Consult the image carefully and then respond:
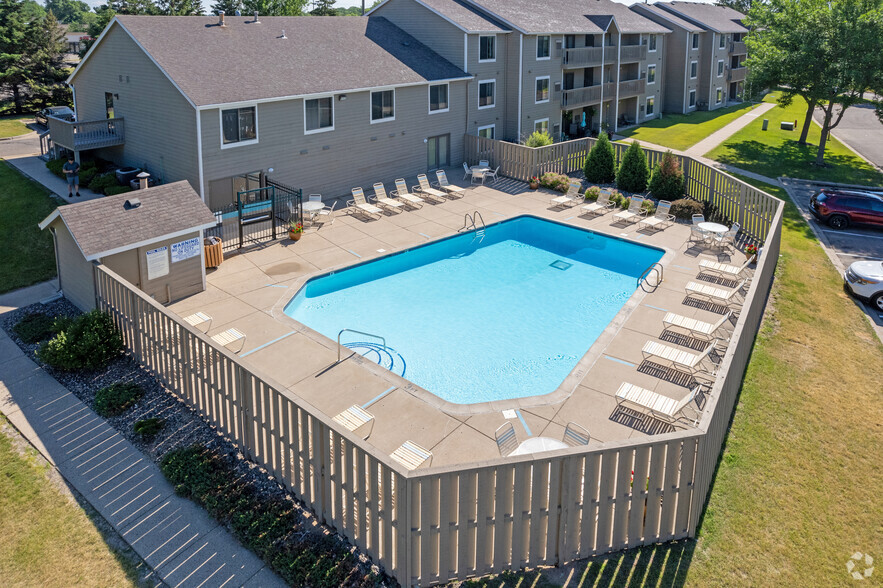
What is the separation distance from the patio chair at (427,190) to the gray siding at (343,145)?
64.7 inches

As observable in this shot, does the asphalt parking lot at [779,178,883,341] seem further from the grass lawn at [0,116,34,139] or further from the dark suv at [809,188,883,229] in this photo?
the grass lawn at [0,116,34,139]

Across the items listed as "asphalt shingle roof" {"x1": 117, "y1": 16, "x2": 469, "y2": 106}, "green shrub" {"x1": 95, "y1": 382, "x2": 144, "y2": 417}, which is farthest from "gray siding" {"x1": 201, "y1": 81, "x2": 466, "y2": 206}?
"green shrub" {"x1": 95, "y1": 382, "x2": 144, "y2": 417}

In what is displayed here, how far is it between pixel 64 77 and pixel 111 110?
942 inches

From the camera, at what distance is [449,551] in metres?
8.26

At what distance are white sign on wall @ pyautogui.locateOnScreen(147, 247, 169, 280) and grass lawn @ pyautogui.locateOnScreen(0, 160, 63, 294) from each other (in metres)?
4.71

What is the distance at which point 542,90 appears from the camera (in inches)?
1578

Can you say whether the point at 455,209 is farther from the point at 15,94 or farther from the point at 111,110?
the point at 15,94

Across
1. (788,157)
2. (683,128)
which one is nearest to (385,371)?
(788,157)

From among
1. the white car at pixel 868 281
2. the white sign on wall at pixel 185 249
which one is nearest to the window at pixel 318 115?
the white sign on wall at pixel 185 249

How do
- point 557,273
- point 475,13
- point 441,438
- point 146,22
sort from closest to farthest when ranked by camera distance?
point 441,438
point 557,273
point 146,22
point 475,13

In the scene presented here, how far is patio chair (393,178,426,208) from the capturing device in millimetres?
27766

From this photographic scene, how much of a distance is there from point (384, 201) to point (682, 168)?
44.2 ft

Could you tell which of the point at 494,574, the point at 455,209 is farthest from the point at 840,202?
the point at 494,574

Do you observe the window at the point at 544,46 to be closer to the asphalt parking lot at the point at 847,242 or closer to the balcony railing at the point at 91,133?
the asphalt parking lot at the point at 847,242
